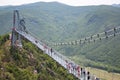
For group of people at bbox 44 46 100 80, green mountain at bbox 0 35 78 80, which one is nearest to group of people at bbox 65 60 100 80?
group of people at bbox 44 46 100 80

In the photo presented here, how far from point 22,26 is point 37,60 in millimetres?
7186

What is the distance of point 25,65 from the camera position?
4772 centimetres

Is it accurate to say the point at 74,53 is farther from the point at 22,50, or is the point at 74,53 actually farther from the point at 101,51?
the point at 22,50

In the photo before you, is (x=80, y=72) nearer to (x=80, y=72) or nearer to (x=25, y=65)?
(x=80, y=72)

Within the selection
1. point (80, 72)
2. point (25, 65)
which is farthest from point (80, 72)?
point (25, 65)

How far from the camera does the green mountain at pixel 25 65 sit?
141 feet

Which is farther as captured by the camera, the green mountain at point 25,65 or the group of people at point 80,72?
the green mountain at point 25,65

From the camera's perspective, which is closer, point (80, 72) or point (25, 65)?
point (80, 72)

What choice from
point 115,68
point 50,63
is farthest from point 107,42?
point 50,63

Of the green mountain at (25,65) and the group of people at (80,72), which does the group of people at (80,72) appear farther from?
the green mountain at (25,65)

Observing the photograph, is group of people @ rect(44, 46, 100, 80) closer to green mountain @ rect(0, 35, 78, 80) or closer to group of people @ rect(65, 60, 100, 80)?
group of people @ rect(65, 60, 100, 80)

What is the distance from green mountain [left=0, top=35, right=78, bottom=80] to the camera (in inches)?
1693

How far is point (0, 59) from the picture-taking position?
44.4 meters

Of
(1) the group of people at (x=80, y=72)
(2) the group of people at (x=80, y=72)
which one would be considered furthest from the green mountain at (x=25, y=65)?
(1) the group of people at (x=80, y=72)
